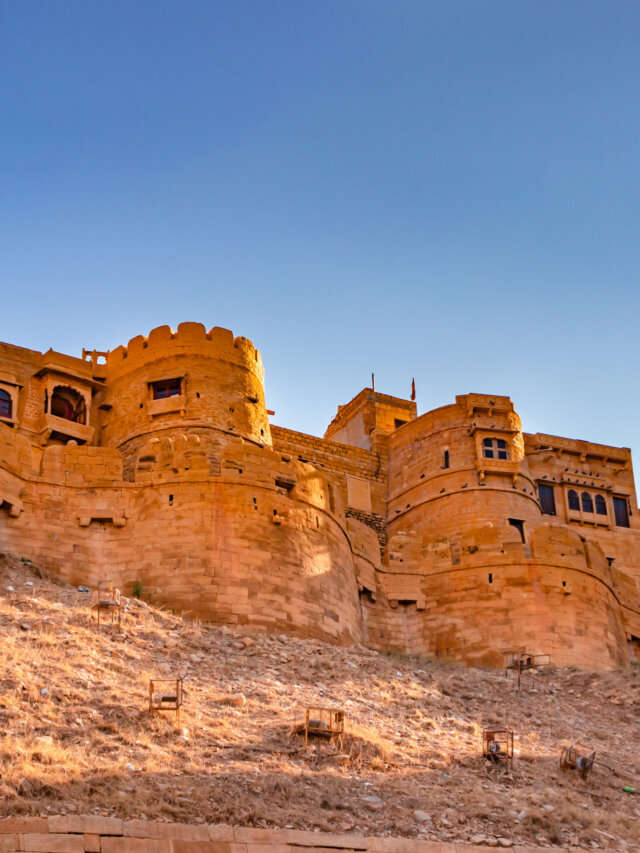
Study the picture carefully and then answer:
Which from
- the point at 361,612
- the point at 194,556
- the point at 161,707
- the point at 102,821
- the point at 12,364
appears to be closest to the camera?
the point at 102,821

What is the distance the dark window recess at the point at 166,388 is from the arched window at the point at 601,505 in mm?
16736

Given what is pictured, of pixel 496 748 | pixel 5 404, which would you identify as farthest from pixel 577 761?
pixel 5 404

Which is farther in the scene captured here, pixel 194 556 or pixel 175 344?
pixel 175 344

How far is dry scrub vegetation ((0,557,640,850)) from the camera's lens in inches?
661

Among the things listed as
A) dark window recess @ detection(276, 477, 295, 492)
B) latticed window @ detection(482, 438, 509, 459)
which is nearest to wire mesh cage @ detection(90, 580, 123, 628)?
dark window recess @ detection(276, 477, 295, 492)

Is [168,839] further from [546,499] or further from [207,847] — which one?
[546,499]

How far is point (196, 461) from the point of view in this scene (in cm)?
3111

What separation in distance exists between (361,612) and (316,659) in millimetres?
6406

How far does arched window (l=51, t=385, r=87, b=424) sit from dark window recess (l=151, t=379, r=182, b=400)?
219 cm

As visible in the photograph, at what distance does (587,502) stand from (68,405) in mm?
19008

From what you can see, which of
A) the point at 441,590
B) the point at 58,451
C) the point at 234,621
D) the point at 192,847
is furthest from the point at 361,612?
the point at 192,847

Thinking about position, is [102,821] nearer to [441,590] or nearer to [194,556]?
[194,556]

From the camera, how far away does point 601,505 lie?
45.6 meters

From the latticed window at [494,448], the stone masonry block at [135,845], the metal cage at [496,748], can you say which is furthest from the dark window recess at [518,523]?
the stone masonry block at [135,845]
